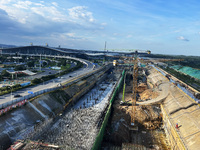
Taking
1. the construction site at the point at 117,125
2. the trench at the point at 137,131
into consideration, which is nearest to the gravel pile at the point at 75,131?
the construction site at the point at 117,125

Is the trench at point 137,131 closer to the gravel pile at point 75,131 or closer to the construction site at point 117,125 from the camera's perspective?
the construction site at point 117,125

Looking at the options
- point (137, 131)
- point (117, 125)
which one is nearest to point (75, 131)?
point (117, 125)

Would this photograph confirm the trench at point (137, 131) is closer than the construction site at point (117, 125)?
No

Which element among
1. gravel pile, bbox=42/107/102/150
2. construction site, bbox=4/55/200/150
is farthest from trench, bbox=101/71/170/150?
gravel pile, bbox=42/107/102/150

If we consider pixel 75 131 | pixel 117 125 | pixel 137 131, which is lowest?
pixel 137 131

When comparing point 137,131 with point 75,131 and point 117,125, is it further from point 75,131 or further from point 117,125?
point 75,131

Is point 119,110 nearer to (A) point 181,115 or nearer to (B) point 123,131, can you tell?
(B) point 123,131

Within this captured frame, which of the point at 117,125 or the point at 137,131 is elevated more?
the point at 117,125

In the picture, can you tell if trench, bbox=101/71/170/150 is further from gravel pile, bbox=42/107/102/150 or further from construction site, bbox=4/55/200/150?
gravel pile, bbox=42/107/102/150

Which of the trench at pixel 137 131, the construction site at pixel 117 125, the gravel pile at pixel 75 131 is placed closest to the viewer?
the construction site at pixel 117 125

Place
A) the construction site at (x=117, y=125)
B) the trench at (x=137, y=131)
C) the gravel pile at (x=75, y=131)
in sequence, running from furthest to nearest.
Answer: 1. the trench at (x=137, y=131)
2. the gravel pile at (x=75, y=131)
3. the construction site at (x=117, y=125)

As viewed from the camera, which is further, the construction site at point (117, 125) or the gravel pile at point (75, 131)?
the gravel pile at point (75, 131)
